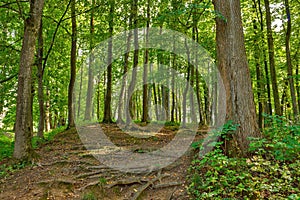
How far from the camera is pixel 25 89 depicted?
7172mm

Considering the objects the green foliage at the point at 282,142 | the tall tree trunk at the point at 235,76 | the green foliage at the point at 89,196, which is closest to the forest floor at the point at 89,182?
the green foliage at the point at 89,196

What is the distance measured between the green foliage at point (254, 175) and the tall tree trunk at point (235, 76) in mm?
359

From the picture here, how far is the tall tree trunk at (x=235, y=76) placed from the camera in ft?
19.4

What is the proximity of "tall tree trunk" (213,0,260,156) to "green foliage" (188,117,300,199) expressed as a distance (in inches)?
14.2

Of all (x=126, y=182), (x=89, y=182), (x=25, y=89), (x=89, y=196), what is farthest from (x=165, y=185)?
(x=25, y=89)

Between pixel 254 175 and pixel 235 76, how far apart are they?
2553 millimetres

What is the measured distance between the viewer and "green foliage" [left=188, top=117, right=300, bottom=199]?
4.47 meters

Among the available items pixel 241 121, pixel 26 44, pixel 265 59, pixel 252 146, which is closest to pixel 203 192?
pixel 252 146

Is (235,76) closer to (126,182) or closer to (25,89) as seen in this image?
(126,182)

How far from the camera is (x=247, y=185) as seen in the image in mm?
4609

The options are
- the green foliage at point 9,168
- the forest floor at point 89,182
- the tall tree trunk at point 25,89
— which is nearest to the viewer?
the forest floor at point 89,182

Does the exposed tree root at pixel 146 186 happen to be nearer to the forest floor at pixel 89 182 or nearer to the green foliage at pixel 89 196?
the forest floor at pixel 89 182

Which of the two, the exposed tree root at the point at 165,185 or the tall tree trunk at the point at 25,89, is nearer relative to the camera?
the exposed tree root at the point at 165,185

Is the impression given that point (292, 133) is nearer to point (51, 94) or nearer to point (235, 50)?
point (235, 50)
